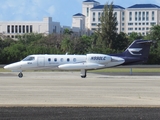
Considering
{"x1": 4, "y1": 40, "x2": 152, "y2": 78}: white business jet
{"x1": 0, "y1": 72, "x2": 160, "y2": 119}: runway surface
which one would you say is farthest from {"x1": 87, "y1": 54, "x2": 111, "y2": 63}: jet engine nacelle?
{"x1": 0, "y1": 72, "x2": 160, "y2": 119}: runway surface

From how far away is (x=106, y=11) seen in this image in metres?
97.9

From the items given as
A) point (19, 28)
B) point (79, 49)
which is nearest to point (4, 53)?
point (79, 49)

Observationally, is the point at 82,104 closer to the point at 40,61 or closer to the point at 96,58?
the point at 40,61

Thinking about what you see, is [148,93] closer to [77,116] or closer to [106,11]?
[77,116]

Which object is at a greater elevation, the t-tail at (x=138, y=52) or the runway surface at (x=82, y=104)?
the t-tail at (x=138, y=52)

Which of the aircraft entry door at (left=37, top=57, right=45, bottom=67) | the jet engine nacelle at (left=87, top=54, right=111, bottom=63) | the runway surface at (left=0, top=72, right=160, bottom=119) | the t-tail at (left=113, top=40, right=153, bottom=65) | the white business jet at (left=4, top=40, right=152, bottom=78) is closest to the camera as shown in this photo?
the runway surface at (left=0, top=72, right=160, bottom=119)

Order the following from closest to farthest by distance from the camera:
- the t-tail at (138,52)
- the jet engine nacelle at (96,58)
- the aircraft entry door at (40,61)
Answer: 1. the aircraft entry door at (40,61)
2. the jet engine nacelle at (96,58)
3. the t-tail at (138,52)

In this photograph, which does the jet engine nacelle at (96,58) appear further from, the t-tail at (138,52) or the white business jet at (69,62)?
the t-tail at (138,52)

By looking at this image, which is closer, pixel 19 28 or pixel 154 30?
pixel 154 30

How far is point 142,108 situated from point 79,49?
289ft

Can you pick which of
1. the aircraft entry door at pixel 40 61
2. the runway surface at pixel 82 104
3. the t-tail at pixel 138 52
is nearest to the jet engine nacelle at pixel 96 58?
the t-tail at pixel 138 52

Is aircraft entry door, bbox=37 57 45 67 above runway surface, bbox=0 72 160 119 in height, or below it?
above

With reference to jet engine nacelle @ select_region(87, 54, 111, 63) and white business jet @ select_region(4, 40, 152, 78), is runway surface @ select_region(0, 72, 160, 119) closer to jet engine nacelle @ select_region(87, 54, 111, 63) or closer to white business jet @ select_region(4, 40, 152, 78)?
white business jet @ select_region(4, 40, 152, 78)

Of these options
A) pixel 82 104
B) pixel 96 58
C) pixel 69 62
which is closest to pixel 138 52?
pixel 96 58
